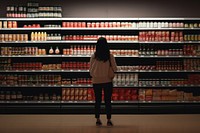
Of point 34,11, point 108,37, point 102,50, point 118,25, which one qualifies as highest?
point 34,11

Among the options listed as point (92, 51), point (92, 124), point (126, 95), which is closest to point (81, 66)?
point (92, 51)

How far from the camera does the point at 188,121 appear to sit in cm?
836

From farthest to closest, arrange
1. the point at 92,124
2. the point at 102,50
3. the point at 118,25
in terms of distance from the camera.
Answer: the point at 118,25
the point at 92,124
the point at 102,50

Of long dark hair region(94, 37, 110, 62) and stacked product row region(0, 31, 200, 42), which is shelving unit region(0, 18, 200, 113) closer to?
stacked product row region(0, 31, 200, 42)

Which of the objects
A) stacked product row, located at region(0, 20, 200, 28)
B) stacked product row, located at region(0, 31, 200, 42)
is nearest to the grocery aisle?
stacked product row, located at region(0, 31, 200, 42)

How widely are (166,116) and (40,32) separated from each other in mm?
4000

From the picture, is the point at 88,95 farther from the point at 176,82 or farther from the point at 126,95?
the point at 176,82

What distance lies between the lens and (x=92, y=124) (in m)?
7.98

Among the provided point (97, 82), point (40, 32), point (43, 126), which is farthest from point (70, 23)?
point (43, 126)

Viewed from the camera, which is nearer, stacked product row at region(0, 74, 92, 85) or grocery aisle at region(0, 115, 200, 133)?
grocery aisle at region(0, 115, 200, 133)

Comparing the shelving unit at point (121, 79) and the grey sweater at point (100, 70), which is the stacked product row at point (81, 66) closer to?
the shelving unit at point (121, 79)

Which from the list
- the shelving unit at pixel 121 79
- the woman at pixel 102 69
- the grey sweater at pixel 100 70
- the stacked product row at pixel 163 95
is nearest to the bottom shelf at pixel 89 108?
the shelving unit at pixel 121 79

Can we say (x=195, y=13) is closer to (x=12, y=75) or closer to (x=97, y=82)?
(x=97, y=82)

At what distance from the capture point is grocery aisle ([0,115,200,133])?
718 cm
